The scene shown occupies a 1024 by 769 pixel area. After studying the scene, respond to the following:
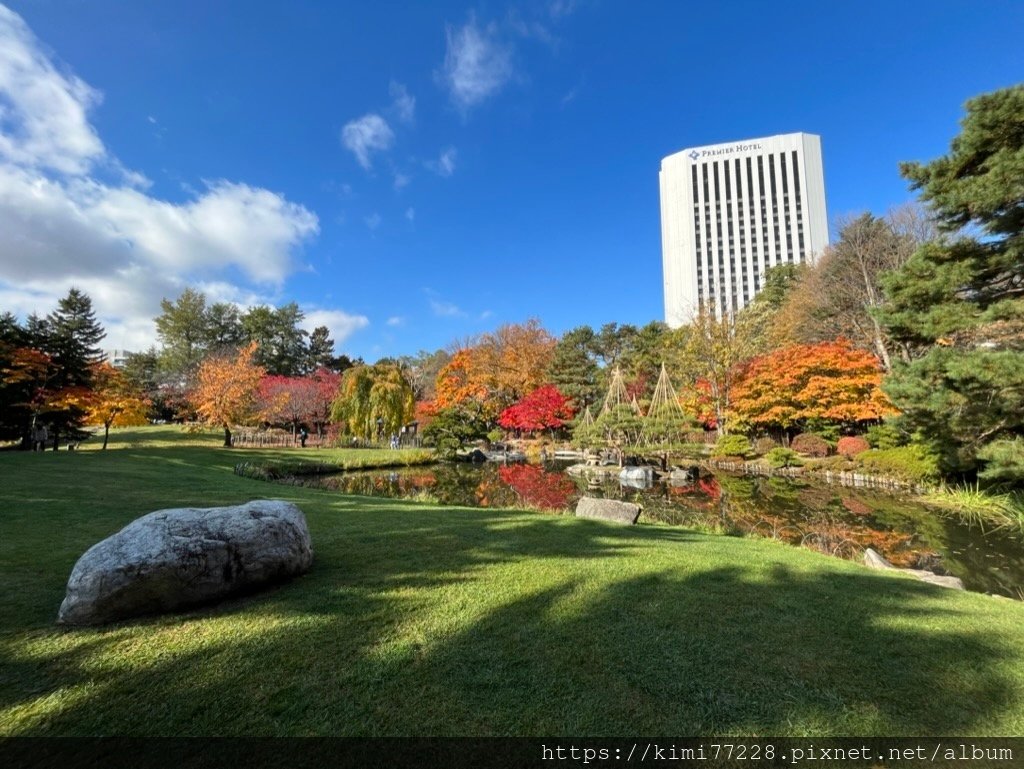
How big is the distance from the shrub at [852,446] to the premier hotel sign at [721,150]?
47984mm

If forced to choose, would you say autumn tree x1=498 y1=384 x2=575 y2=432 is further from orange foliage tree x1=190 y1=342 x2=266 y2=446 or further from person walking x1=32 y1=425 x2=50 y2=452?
person walking x1=32 y1=425 x2=50 y2=452

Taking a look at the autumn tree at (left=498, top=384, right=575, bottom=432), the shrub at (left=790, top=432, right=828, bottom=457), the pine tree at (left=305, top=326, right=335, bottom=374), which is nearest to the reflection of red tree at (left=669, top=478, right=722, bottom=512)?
the shrub at (left=790, top=432, right=828, bottom=457)

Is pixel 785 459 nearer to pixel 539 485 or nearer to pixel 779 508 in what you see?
pixel 779 508

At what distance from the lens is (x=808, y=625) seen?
2.69m

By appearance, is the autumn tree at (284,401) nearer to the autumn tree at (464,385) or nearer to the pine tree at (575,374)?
the autumn tree at (464,385)

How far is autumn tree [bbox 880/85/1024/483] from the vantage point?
6594 mm

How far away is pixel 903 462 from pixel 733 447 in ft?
19.6

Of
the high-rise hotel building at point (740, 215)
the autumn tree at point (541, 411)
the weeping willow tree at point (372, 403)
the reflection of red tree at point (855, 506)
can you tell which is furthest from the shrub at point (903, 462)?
the high-rise hotel building at point (740, 215)

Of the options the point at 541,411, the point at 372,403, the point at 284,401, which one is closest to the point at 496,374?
the point at 541,411

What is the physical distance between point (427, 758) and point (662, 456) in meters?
16.1

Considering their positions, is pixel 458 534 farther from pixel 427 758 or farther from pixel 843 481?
pixel 843 481

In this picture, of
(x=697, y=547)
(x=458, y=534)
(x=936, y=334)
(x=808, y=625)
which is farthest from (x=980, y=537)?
(x=458, y=534)

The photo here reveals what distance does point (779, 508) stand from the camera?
9680mm

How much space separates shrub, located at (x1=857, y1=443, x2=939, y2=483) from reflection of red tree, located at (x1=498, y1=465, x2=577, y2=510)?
845cm
